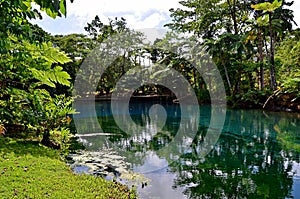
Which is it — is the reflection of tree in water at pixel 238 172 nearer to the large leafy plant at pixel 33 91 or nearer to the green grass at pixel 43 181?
the green grass at pixel 43 181

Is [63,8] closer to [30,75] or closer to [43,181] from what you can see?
[43,181]

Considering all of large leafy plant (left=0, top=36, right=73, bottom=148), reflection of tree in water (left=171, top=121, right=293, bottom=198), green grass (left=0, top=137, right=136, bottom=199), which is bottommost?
reflection of tree in water (left=171, top=121, right=293, bottom=198)

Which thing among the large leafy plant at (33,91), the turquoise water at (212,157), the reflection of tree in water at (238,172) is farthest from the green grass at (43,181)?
the reflection of tree in water at (238,172)

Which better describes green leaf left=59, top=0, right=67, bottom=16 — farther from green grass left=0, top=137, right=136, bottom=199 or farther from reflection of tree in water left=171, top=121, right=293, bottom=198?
reflection of tree in water left=171, top=121, right=293, bottom=198

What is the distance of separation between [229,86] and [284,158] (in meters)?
14.6

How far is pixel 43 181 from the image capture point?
4020 millimetres

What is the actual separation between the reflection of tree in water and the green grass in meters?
1.51

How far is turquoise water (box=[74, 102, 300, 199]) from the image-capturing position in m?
5.04

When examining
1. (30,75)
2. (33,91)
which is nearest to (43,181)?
(30,75)

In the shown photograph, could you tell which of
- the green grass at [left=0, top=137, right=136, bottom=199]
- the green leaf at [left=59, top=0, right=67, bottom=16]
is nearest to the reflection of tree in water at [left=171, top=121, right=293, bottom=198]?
the green grass at [left=0, top=137, right=136, bottom=199]

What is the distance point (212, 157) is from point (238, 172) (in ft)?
4.33

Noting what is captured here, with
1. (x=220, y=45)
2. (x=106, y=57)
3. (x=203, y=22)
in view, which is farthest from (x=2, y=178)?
(x=106, y=57)

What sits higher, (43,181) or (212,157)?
(43,181)

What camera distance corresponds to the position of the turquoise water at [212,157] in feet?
16.5
